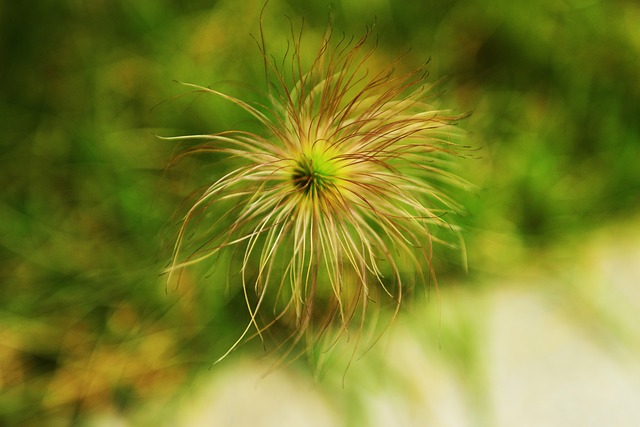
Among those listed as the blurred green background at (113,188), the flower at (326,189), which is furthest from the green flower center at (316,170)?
the blurred green background at (113,188)

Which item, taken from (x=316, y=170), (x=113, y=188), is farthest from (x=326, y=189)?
(x=113, y=188)

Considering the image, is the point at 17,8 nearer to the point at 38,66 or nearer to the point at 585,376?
the point at 38,66

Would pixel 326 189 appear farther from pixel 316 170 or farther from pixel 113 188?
pixel 113 188

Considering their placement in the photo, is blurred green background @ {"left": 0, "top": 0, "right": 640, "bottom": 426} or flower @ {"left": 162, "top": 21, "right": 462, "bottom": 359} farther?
blurred green background @ {"left": 0, "top": 0, "right": 640, "bottom": 426}

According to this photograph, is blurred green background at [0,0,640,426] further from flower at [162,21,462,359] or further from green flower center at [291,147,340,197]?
green flower center at [291,147,340,197]

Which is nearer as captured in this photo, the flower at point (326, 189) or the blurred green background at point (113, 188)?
the flower at point (326, 189)

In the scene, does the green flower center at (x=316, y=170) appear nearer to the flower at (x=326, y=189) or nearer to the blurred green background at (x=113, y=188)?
the flower at (x=326, y=189)

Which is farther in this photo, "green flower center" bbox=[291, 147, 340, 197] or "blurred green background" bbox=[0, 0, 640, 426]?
"blurred green background" bbox=[0, 0, 640, 426]

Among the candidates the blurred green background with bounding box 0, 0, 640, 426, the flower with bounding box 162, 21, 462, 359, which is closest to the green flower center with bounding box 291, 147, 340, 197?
the flower with bounding box 162, 21, 462, 359
